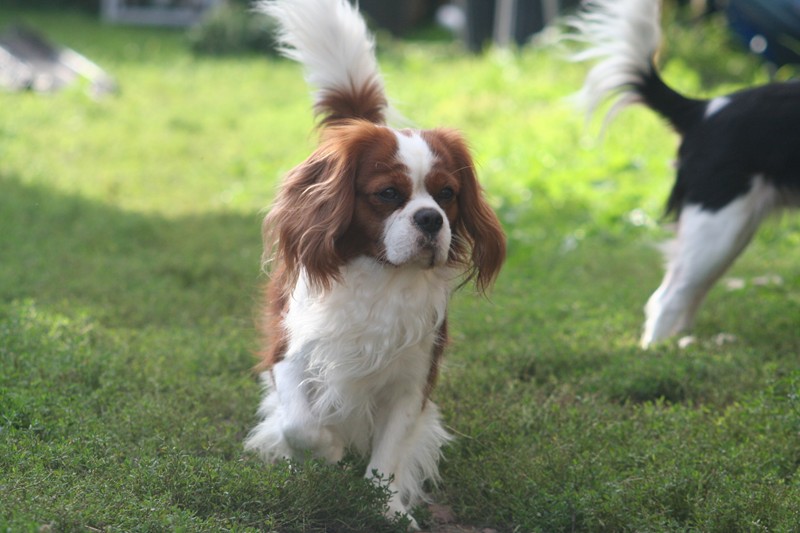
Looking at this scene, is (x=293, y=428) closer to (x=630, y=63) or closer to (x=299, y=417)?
(x=299, y=417)

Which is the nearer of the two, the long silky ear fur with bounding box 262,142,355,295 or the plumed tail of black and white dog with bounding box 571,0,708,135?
the long silky ear fur with bounding box 262,142,355,295

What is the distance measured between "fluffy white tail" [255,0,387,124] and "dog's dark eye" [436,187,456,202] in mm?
907

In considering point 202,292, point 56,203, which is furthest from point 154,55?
point 202,292

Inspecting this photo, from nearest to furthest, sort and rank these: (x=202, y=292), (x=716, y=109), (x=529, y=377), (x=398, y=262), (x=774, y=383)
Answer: (x=398, y=262) < (x=774, y=383) < (x=529, y=377) < (x=716, y=109) < (x=202, y=292)

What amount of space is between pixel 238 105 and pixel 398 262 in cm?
936

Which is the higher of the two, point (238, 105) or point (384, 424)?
point (384, 424)

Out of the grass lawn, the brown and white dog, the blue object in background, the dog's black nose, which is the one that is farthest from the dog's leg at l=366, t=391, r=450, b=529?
the blue object in background

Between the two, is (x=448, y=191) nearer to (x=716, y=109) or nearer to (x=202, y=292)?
(x=716, y=109)

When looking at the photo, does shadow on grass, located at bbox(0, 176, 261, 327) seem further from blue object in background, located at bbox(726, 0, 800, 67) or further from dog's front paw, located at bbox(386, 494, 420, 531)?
blue object in background, located at bbox(726, 0, 800, 67)

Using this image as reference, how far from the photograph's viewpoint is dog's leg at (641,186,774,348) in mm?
5113

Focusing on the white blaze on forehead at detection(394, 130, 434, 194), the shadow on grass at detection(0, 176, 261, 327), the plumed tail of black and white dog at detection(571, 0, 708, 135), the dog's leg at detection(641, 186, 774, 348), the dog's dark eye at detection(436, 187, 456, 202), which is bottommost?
the shadow on grass at detection(0, 176, 261, 327)

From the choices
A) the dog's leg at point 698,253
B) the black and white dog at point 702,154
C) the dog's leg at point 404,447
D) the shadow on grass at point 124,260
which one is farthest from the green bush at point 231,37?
the dog's leg at point 404,447

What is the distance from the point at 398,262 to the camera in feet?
11.2

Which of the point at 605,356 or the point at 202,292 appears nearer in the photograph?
the point at 605,356
